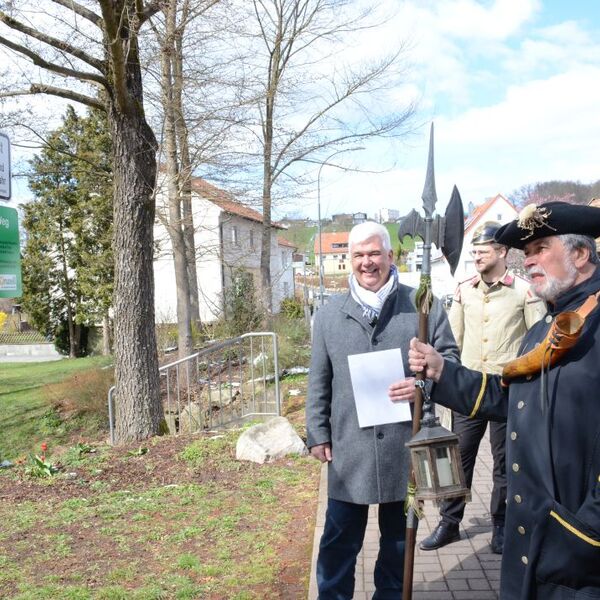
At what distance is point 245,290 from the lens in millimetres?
18734

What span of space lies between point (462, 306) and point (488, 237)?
0.60 m

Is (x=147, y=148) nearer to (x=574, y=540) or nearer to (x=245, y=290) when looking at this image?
(x=574, y=540)

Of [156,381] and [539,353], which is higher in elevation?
[539,353]

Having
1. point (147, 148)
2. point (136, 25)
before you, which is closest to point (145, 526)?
point (147, 148)

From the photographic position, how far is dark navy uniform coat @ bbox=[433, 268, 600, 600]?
196 centimetres

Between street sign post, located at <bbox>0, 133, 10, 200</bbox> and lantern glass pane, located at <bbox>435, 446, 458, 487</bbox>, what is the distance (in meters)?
3.74

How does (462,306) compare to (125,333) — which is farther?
(125,333)

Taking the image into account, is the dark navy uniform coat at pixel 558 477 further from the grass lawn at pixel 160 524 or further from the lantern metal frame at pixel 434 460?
the grass lawn at pixel 160 524

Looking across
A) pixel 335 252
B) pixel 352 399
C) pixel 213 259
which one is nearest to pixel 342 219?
pixel 213 259

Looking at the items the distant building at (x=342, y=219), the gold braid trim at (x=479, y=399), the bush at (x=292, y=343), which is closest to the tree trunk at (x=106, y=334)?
the distant building at (x=342, y=219)

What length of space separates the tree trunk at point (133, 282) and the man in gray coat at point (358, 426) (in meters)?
4.98

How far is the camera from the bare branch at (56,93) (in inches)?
310

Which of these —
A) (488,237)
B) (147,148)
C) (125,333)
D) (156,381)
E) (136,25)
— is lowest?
(156,381)

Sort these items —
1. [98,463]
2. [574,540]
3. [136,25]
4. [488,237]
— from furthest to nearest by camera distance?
[136,25]
[98,463]
[488,237]
[574,540]
